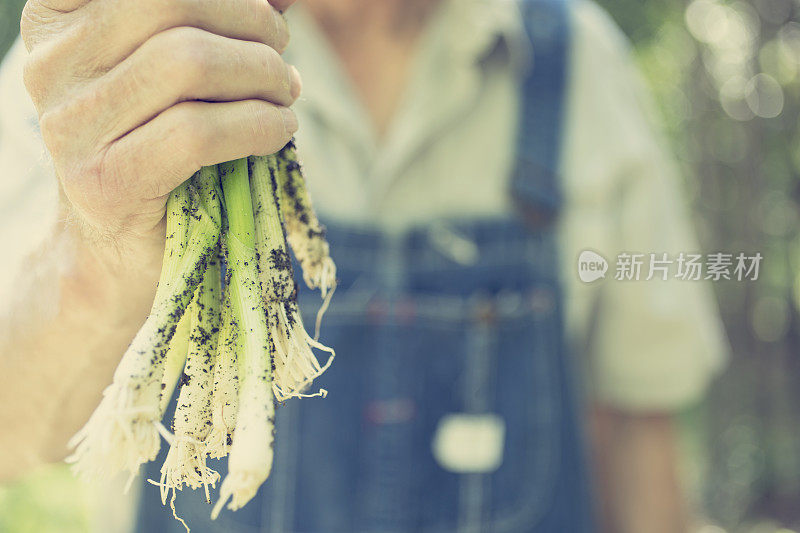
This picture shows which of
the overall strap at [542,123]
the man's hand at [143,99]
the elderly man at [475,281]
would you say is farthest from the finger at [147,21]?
the overall strap at [542,123]

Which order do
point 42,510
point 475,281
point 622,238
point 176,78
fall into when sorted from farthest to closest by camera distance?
point 42,510, point 622,238, point 475,281, point 176,78

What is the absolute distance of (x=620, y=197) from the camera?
1617 mm

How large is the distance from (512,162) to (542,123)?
12 centimetres

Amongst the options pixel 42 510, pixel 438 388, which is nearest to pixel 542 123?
pixel 438 388

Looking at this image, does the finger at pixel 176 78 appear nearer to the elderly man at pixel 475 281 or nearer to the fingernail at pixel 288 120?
the fingernail at pixel 288 120

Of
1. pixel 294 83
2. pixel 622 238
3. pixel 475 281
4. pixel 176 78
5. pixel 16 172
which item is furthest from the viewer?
pixel 622 238

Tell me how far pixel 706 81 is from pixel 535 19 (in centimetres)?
289

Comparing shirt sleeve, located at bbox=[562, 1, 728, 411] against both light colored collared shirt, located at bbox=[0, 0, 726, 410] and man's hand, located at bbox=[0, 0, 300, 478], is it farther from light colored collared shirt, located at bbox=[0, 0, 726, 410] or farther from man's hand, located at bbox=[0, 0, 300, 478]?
man's hand, located at bbox=[0, 0, 300, 478]

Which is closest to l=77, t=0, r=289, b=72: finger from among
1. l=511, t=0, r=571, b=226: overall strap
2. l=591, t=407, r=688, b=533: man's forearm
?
l=511, t=0, r=571, b=226: overall strap

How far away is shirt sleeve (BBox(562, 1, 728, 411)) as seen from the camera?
156 cm

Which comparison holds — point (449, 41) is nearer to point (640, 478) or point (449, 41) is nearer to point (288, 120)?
point (288, 120)

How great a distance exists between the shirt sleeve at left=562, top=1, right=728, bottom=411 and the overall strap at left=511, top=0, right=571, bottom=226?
0.18 ft

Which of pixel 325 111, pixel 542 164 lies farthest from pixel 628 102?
pixel 325 111

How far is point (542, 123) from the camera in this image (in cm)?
149
